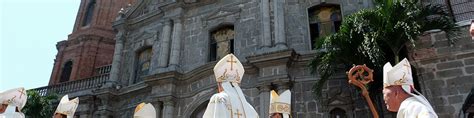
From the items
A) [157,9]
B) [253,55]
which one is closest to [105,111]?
[157,9]

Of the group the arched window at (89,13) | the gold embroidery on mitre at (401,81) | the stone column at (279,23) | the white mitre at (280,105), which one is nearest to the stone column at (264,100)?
the stone column at (279,23)

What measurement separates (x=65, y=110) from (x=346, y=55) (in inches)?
224

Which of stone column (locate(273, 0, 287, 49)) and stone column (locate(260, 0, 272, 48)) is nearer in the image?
stone column (locate(273, 0, 287, 49))

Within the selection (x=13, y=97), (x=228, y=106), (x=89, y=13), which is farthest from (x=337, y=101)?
(x=89, y=13)

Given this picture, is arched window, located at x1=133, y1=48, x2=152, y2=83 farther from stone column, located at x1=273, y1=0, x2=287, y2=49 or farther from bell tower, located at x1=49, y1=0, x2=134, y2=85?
bell tower, located at x1=49, y1=0, x2=134, y2=85

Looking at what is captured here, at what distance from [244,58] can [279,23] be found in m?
1.49

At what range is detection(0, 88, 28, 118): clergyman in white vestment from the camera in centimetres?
567

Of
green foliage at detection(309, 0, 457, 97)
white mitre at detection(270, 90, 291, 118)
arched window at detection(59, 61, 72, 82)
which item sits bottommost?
white mitre at detection(270, 90, 291, 118)

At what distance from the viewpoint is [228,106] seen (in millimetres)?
4523

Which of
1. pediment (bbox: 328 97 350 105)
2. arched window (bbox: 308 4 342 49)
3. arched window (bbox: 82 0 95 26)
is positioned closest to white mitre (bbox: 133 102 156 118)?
pediment (bbox: 328 97 350 105)

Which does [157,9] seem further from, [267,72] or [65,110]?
[65,110]

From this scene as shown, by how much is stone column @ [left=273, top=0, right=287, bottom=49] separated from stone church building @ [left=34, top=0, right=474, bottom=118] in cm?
3

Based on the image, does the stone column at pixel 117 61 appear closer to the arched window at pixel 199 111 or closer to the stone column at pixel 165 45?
the stone column at pixel 165 45

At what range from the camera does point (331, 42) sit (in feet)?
29.2
